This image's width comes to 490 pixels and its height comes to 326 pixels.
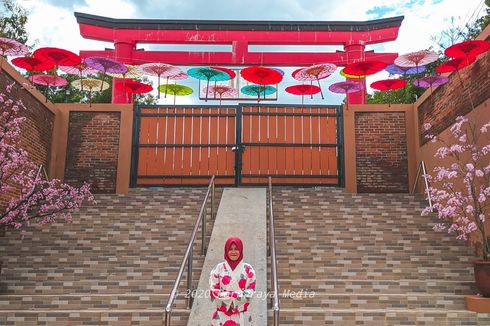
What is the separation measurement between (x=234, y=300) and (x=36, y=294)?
3.38 meters

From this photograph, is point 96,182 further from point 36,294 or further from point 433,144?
point 433,144

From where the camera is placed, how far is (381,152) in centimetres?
1130

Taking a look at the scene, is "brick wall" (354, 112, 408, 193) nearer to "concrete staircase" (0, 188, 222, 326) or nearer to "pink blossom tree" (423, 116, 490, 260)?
"pink blossom tree" (423, 116, 490, 260)

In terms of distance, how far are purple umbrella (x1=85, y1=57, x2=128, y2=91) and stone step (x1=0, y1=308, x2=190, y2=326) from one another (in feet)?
Result: 21.4

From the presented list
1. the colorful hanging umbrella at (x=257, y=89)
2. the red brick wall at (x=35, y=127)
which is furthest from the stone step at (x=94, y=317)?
the colorful hanging umbrella at (x=257, y=89)

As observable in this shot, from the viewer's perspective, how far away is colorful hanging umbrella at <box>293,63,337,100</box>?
12.5 metres

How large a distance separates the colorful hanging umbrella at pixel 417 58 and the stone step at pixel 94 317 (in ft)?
25.4

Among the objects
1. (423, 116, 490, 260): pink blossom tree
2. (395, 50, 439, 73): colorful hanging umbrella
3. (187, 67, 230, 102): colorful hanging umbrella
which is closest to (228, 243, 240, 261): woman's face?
(423, 116, 490, 260): pink blossom tree

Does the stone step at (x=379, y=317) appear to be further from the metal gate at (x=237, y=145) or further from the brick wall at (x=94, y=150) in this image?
the brick wall at (x=94, y=150)

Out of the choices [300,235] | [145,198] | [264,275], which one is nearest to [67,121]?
[145,198]

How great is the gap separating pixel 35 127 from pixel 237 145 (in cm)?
420

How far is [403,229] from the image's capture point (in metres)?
8.50

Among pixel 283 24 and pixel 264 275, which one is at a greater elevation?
pixel 283 24

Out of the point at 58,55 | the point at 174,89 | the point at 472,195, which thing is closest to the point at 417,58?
the point at 472,195
